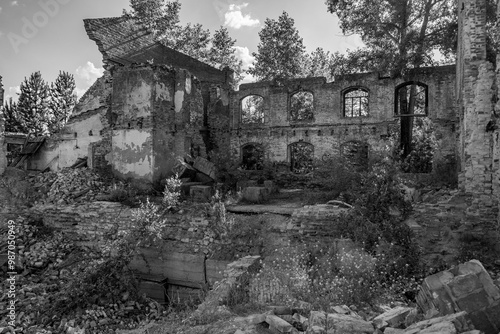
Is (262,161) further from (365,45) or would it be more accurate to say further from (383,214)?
(383,214)

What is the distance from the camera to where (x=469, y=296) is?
4250mm

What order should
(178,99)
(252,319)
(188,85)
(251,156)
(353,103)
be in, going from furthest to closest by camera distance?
(251,156)
(353,103)
(188,85)
(178,99)
(252,319)

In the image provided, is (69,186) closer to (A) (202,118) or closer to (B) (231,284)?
(A) (202,118)

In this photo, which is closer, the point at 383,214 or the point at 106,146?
the point at 383,214

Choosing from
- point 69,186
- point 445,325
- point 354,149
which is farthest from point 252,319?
point 354,149

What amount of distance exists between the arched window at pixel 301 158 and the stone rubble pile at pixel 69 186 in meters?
9.27

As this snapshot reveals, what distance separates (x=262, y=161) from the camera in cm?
1847

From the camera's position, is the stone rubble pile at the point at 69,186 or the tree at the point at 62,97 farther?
the tree at the point at 62,97

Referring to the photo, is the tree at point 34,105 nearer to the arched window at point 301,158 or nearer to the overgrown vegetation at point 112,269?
the arched window at point 301,158

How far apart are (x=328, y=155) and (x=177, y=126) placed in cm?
728

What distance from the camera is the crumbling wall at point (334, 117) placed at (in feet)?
51.1

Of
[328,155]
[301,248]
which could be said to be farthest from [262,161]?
[301,248]

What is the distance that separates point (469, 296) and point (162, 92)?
1178cm

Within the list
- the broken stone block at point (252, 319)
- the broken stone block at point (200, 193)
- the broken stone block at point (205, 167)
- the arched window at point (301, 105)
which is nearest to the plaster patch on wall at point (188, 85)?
the broken stone block at point (205, 167)
